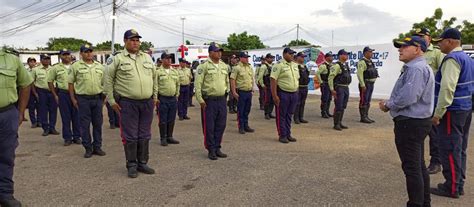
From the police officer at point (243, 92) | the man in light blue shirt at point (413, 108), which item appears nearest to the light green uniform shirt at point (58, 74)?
the police officer at point (243, 92)

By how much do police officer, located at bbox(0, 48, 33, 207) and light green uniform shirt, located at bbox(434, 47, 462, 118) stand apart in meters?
4.40

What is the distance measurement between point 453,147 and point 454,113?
37 cm

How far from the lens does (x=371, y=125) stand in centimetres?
875

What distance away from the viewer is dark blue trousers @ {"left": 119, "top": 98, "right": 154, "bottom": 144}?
468 centimetres

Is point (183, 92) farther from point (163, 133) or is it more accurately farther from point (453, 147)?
point (453, 147)

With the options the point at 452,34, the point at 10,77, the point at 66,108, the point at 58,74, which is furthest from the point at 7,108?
the point at 452,34

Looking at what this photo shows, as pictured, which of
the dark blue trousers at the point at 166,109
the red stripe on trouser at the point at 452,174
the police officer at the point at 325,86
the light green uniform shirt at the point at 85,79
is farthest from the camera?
the police officer at the point at 325,86

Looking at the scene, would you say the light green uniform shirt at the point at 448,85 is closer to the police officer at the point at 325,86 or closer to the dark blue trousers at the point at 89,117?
the dark blue trousers at the point at 89,117

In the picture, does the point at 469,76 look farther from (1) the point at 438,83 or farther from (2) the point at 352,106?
(2) the point at 352,106

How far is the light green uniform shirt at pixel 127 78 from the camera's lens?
465cm

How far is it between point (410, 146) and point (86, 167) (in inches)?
168

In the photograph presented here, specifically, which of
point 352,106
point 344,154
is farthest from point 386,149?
point 352,106

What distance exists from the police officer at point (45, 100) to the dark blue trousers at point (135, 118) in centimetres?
418

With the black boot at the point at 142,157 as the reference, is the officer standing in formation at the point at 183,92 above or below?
above
